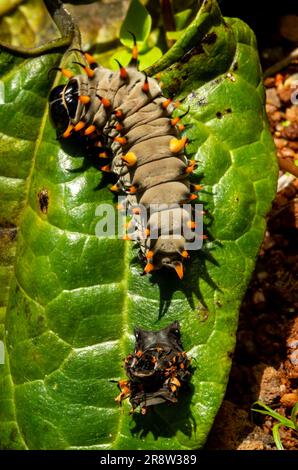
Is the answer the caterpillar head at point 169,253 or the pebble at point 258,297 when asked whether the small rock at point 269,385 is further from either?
the caterpillar head at point 169,253

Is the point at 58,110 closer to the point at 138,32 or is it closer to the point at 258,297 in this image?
the point at 138,32

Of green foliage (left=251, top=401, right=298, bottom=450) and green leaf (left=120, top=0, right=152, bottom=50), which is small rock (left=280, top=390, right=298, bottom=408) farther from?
green leaf (left=120, top=0, right=152, bottom=50)

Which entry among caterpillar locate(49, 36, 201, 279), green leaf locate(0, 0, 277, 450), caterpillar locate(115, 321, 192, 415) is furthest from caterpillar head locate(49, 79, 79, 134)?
caterpillar locate(115, 321, 192, 415)

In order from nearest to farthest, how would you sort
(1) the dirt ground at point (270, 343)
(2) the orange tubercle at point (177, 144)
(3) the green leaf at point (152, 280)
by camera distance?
A: (2) the orange tubercle at point (177, 144), (3) the green leaf at point (152, 280), (1) the dirt ground at point (270, 343)

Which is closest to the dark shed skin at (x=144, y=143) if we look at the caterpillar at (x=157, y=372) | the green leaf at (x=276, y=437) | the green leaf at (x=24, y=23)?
the caterpillar at (x=157, y=372)

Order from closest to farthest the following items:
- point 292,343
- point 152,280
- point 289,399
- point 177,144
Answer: point 177,144 < point 152,280 < point 289,399 < point 292,343

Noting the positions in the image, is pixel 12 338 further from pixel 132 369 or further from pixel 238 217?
pixel 238 217
